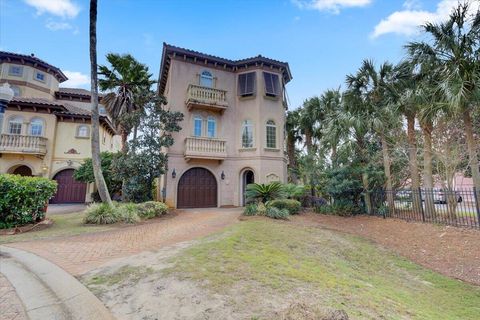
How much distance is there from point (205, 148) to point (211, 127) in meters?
2.23

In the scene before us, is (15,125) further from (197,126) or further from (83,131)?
(197,126)

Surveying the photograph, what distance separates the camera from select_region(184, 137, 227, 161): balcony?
1717 cm

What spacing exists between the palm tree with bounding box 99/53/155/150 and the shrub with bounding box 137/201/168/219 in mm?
5202

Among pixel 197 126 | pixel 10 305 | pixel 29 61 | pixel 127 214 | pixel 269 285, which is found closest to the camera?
pixel 10 305

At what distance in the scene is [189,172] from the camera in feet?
58.9

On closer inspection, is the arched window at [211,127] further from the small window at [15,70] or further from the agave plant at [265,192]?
the small window at [15,70]

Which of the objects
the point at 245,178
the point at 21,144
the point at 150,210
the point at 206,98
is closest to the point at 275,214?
the point at 150,210

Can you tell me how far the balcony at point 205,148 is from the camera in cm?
1717

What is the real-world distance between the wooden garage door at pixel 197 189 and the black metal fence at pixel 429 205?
36.4 ft

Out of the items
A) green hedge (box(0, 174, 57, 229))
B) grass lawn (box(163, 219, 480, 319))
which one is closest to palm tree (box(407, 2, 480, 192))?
grass lawn (box(163, 219, 480, 319))

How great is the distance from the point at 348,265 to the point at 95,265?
22.2 ft

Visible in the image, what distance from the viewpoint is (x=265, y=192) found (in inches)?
557

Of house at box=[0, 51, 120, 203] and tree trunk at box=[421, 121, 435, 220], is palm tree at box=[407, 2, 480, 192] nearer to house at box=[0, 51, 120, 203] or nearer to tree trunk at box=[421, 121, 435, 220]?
tree trunk at box=[421, 121, 435, 220]

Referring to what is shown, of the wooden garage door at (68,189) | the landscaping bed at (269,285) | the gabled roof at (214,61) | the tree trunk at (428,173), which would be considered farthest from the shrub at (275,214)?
the wooden garage door at (68,189)
